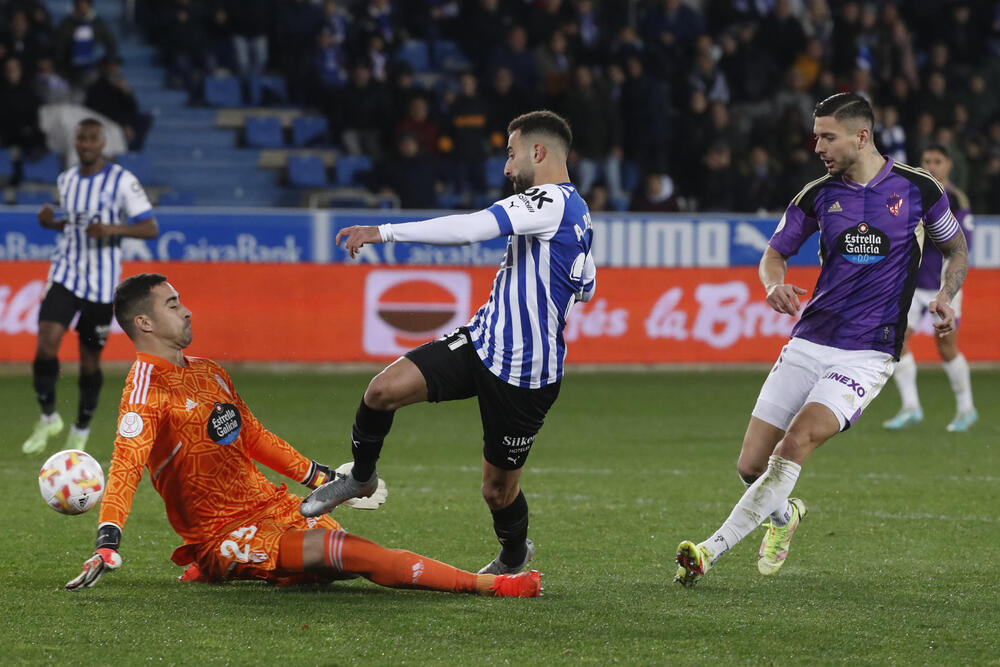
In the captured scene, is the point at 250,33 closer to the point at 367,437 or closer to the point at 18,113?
the point at 18,113

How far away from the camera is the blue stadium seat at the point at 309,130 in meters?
19.1

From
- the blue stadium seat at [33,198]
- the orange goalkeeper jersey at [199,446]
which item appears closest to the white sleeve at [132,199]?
the orange goalkeeper jersey at [199,446]

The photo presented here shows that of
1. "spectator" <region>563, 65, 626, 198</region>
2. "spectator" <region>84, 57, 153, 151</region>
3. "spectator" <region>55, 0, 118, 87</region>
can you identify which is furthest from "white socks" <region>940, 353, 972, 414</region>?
"spectator" <region>55, 0, 118, 87</region>

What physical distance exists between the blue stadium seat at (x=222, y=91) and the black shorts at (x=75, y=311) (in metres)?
9.58

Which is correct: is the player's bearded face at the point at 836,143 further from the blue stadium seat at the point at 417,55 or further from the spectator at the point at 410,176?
the blue stadium seat at the point at 417,55

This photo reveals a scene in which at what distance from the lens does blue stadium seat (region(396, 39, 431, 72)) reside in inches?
810

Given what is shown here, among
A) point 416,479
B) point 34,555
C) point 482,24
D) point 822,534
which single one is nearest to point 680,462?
point 416,479

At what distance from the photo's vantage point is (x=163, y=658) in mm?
4691

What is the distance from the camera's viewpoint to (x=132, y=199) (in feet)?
33.4

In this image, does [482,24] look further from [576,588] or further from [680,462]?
[576,588]

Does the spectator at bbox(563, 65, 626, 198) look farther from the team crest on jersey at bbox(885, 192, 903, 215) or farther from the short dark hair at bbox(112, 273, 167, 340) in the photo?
the short dark hair at bbox(112, 273, 167, 340)

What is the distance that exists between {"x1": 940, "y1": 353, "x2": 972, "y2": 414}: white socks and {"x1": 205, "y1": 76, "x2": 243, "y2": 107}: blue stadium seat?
10.8 metres

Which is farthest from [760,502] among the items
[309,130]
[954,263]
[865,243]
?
[309,130]

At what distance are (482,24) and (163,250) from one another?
6.67 m
